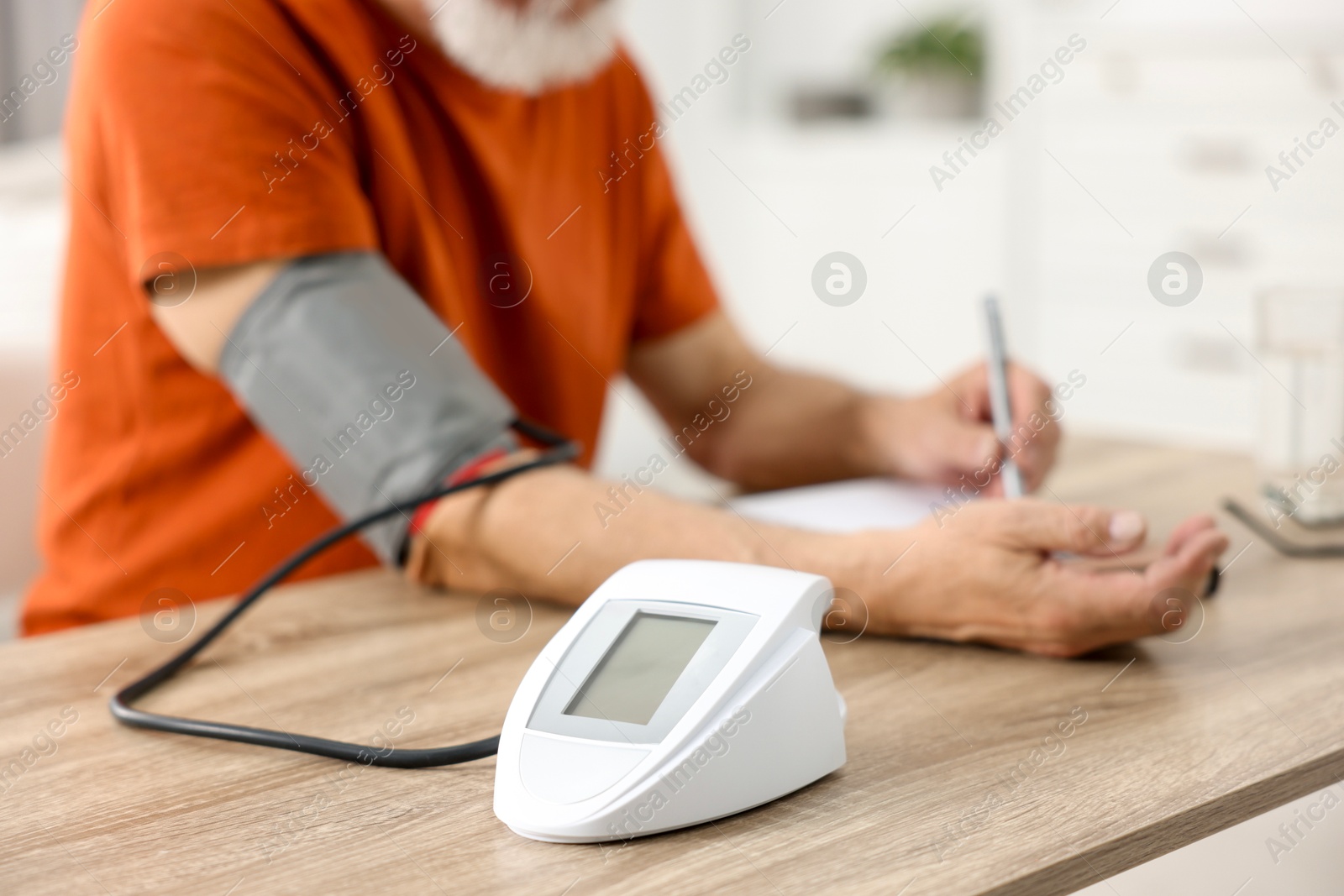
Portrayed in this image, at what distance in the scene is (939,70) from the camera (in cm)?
335

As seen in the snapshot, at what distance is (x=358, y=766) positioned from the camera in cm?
58

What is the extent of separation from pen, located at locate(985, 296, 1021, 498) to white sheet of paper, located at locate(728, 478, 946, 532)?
2.8 inches

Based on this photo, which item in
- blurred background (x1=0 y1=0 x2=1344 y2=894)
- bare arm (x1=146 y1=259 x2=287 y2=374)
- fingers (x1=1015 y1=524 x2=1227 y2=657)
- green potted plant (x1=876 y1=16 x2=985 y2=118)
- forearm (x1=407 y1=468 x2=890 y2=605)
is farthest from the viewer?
green potted plant (x1=876 y1=16 x2=985 y2=118)

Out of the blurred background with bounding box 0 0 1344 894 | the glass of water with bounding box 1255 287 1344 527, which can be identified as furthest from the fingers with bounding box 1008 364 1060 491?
the blurred background with bounding box 0 0 1344 894

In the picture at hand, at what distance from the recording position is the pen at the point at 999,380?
90 centimetres

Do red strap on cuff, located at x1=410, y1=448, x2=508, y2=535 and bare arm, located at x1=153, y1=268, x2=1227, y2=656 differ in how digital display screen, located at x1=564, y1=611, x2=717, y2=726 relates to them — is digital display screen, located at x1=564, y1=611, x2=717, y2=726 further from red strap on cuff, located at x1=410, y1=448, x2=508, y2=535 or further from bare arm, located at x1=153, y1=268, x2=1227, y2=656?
red strap on cuff, located at x1=410, y1=448, x2=508, y2=535

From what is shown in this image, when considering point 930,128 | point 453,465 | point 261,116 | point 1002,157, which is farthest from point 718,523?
point 930,128

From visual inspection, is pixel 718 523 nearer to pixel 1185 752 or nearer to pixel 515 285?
pixel 1185 752

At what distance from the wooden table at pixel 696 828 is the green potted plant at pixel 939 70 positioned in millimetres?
2756

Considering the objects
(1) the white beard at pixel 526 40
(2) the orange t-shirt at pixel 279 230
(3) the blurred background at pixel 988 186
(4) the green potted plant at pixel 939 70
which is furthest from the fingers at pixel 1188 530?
(4) the green potted plant at pixel 939 70

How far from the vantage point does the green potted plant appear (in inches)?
132

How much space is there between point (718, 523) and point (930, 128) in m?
2.78

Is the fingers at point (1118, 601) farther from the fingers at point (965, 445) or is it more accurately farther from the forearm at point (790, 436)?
the forearm at point (790, 436)

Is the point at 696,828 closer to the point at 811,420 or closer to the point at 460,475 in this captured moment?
the point at 460,475
